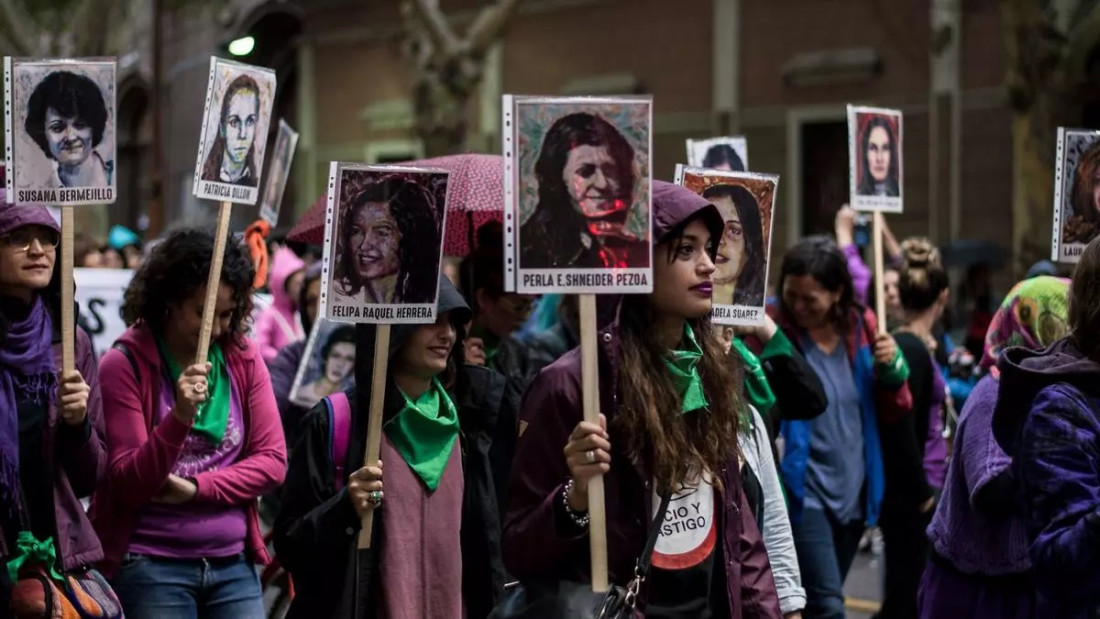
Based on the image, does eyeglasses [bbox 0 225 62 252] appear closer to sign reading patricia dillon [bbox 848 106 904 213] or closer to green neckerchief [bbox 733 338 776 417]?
green neckerchief [bbox 733 338 776 417]

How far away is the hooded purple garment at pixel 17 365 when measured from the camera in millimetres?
4445

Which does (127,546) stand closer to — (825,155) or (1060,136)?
(1060,136)

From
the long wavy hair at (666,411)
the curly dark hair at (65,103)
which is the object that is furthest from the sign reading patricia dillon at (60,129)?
the long wavy hair at (666,411)

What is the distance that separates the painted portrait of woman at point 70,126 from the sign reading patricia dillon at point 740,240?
1.83m

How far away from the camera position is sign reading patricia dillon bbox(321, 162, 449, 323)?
4645mm

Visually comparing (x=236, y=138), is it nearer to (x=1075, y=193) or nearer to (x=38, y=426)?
(x=38, y=426)

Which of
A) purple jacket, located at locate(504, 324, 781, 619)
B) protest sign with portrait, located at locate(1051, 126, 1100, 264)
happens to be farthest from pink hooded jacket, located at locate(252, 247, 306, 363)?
purple jacket, located at locate(504, 324, 781, 619)

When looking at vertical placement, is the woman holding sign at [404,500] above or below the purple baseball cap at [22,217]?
below

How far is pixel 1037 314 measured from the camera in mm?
5426

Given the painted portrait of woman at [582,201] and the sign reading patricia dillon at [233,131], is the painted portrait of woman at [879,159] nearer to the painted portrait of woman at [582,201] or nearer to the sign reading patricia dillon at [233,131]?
the sign reading patricia dillon at [233,131]

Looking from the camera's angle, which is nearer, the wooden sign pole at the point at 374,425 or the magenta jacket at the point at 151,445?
the wooden sign pole at the point at 374,425

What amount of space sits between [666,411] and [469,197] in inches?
107

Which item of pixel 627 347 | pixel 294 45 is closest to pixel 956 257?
pixel 627 347

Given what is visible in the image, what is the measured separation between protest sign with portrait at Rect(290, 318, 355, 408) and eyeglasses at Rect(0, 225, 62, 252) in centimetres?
264
